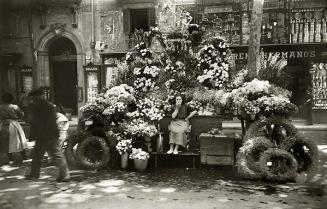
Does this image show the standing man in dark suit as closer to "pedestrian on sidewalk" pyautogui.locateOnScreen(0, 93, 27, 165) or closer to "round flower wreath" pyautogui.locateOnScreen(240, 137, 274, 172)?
"pedestrian on sidewalk" pyautogui.locateOnScreen(0, 93, 27, 165)

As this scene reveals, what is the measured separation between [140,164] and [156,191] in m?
1.69

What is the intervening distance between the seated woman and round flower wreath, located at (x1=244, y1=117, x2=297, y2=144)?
62.9 inches

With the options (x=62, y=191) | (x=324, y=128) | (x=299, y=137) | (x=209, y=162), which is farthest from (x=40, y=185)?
(x=324, y=128)

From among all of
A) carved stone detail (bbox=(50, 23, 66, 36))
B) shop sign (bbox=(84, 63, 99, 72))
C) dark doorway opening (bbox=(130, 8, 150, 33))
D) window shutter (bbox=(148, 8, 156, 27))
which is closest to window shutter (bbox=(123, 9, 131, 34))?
dark doorway opening (bbox=(130, 8, 150, 33))

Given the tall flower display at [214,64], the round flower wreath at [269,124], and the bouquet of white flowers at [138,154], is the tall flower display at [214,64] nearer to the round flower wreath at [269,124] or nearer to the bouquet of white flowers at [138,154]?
the round flower wreath at [269,124]

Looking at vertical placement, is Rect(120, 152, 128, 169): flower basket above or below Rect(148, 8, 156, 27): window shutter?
below

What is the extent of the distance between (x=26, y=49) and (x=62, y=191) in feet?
49.1

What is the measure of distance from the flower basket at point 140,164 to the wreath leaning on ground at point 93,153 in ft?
2.20

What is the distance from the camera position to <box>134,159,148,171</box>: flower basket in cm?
878

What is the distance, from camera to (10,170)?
916 centimetres

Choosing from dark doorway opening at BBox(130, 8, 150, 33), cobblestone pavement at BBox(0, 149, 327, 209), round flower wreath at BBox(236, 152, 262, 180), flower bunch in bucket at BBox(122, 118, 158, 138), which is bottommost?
cobblestone pavement at BBox(0, 149, 327, 209)

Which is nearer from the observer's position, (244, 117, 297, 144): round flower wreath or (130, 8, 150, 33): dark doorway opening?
(244, 117, 297, 144): round flower wreath

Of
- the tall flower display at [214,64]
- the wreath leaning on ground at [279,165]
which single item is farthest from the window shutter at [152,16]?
the wreath leaning on ground at [279,165]

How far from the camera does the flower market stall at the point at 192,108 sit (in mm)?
7992
